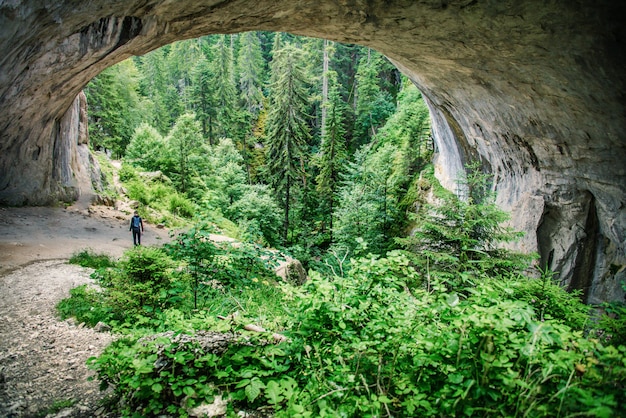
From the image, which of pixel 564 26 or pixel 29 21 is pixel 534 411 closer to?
pixel 564 26

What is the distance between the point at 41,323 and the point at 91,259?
13.6 feet

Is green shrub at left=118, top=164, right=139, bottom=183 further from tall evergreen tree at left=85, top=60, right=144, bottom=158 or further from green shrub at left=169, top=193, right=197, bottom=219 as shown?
tall evergreen tree at left=85, top=60, right=144, bottom=158

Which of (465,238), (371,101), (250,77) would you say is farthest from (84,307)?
(250,77)

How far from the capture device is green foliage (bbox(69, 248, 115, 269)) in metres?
8.69

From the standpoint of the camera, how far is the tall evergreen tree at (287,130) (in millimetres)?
23109

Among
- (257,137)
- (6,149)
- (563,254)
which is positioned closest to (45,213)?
(6,149)

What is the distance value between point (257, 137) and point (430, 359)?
134 ft

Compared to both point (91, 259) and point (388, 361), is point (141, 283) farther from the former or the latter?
point (91, 259)

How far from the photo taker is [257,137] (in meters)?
41.2

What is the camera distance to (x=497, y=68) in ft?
25.0

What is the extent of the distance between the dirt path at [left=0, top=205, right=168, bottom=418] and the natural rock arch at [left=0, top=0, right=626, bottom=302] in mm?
3396

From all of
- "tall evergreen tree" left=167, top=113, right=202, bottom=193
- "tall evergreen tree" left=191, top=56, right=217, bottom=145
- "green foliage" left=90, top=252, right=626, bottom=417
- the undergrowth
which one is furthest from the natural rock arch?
"tall evergreen tree" left=191, top=56, right=217, bottom=145

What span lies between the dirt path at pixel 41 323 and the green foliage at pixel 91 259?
11.1 inches

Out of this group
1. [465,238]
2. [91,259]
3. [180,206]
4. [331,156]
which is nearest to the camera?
[465,238]
